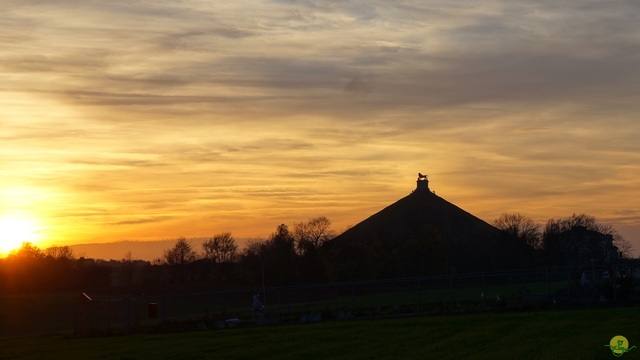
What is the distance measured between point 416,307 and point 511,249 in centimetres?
6077

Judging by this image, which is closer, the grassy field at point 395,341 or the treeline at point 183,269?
the grassy field at point 395,341

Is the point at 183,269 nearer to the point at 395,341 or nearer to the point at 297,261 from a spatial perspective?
the point at 297,261

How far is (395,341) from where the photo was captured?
39.2m

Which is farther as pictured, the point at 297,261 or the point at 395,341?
the point at 297,261

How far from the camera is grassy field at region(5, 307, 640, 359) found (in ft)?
111

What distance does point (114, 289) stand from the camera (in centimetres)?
12156

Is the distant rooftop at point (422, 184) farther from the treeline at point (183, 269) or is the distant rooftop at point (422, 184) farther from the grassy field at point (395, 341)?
the grassy field at point (395, 341)

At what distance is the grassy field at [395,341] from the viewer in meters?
34.0

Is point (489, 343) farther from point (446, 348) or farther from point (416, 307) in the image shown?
point (416, 307)

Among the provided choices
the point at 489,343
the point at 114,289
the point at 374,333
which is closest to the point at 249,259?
the point at 114,289

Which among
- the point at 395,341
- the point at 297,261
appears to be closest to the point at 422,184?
the point at 297,261

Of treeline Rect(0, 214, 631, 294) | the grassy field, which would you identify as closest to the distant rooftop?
treeline Rect(0, 214, 631, 294)

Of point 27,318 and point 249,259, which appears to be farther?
point 249,259

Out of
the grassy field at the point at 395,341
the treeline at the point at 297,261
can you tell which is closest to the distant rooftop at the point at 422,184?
the treeline at the point at 297,261
